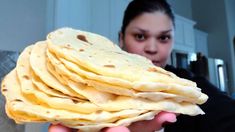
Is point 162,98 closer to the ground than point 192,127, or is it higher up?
higher up

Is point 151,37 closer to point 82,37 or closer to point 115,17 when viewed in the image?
point 82,37

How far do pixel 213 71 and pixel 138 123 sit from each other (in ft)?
9.22

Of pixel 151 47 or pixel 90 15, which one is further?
pixel 90 15

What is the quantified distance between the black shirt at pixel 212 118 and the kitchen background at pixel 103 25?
64cm

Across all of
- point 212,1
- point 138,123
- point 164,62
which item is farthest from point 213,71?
point 138,123

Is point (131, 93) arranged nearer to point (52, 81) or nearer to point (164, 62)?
point (52, 81)

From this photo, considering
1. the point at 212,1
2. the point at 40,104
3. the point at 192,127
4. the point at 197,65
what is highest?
the point at 212,1

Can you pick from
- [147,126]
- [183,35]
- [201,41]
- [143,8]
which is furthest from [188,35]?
[147,126]

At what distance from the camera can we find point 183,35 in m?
2.88

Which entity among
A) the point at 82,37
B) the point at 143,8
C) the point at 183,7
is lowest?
the point at 82,37

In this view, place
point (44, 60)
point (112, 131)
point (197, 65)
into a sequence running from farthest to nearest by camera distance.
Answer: point (197, 65)
point (44, 60)
point (112, 131)

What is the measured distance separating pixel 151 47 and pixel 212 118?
0.85 ft

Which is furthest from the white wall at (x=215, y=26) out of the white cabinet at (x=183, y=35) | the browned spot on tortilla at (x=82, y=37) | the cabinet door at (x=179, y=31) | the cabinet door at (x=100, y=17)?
the browned spot on tortilla at (x=82, y=37)

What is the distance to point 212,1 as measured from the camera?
11.4ft
